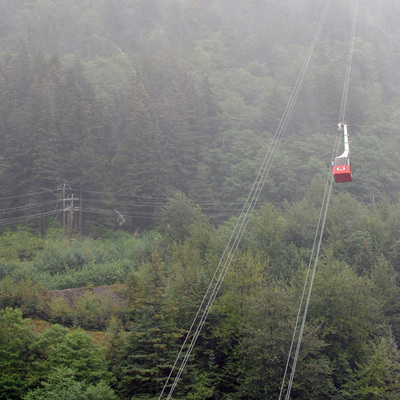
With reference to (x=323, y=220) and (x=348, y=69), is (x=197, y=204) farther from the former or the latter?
(x=348, y=69)

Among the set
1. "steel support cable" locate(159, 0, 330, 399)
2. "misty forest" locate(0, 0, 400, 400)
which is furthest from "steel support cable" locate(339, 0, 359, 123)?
"steel support cable" locate(159, 0, 330, 399)

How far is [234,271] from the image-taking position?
30.8 metres

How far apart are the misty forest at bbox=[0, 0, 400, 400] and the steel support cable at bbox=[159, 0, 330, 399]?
0.82 feet

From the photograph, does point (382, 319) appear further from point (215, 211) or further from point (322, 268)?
point (215, 211)

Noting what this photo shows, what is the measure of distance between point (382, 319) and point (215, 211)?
74.2ft

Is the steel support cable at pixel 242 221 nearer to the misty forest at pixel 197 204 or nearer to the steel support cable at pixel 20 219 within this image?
the misty forest at pixel 197 204

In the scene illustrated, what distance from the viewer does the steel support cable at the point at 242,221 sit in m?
25.5

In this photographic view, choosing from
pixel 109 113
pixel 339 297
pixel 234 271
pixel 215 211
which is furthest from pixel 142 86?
pixel 339 297

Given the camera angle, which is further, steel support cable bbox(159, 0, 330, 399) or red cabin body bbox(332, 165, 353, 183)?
steel support cable bbox(159, 0, 330, 399)

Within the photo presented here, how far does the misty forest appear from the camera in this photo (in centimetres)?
2448

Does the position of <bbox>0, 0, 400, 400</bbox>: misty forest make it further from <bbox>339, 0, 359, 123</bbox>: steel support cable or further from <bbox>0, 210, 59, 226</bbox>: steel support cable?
<bbox>339, 0, 359, 123</bbox>: steel support cable

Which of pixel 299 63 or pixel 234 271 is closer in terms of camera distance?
pixel 234 271

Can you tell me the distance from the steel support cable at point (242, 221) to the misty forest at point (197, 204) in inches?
9.9

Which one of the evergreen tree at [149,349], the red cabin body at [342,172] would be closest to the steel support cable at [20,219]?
the evergreen tree at [149,349]
